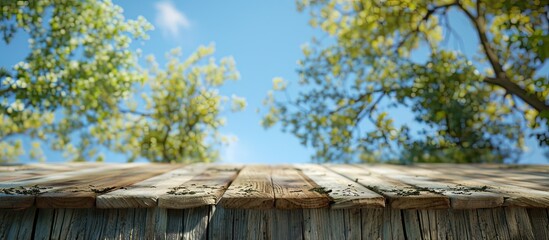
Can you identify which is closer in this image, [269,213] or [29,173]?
[269,213]

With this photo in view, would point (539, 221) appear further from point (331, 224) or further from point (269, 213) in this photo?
point (269, 213)

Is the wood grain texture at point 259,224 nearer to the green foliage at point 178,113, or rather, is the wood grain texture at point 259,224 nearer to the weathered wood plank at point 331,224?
the weathered wood plank at point 331,224


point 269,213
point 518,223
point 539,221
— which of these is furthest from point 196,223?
point 539,221

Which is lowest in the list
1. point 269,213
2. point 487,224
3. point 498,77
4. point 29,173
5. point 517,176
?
point 487,224

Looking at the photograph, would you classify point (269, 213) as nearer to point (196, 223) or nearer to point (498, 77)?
point (196, 223)

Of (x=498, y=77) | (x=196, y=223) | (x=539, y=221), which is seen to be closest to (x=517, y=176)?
(x=539, y=221)

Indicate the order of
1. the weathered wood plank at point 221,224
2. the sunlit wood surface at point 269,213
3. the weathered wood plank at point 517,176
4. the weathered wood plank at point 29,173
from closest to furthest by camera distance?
1. the sunlit wood surface at point 269,213
2. the weathered wood plank at point 221,224
3. the weathered wood plank at point 517,176
4. the weathered wood plank at point 29,173

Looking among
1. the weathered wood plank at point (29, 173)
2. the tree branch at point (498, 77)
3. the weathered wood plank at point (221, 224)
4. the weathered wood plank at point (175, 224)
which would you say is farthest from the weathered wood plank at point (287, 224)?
the tree branch at point (498, 77)

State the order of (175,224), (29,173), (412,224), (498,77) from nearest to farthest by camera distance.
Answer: (175,224)
(412,224)
(29,173)
(498,77)

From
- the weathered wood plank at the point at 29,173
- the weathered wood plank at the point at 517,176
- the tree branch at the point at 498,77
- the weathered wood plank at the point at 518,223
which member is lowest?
the weathered wood plank at the point at 518,223

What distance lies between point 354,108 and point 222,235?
8.66m

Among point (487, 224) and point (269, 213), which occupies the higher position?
point (269, 213)

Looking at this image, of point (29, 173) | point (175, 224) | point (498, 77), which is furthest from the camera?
point (498, 77)

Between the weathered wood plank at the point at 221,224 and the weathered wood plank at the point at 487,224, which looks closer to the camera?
the weathered wood plank at the point at 221,224
